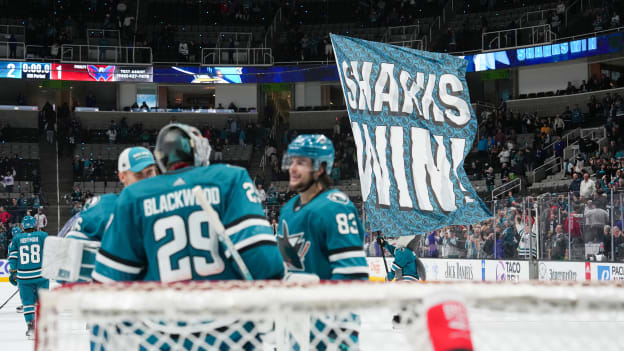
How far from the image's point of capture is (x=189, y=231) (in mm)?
2621

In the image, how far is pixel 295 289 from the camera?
1677 mm

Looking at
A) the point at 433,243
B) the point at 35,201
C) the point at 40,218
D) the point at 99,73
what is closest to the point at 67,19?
the point at 99,73

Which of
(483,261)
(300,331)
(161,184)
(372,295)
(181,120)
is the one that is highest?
(181,120)

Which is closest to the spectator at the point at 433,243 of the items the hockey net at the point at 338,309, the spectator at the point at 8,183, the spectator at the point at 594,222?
the spectator at the point at 594,222

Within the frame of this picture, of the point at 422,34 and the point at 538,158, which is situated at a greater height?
the point at 422,34

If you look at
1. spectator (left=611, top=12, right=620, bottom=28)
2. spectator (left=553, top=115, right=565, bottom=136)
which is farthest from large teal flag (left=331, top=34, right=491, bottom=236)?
spectator (left=611, top=12, right=620, bottom=28)

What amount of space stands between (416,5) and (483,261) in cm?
1684

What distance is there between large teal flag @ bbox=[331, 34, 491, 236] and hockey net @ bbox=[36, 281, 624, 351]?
5.07 meters

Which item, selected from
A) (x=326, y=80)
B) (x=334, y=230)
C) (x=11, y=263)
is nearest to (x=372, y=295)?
(x=334, y=230)

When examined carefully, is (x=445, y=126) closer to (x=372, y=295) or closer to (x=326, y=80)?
(x=372, y=295)

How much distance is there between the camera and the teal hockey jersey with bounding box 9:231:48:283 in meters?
9.52

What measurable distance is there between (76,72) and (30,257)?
18899mm

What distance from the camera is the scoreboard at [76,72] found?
26656 millimetres

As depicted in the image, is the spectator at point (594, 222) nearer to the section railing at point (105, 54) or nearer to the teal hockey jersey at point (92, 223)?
the teal hockey jersey at point (92, 223)
